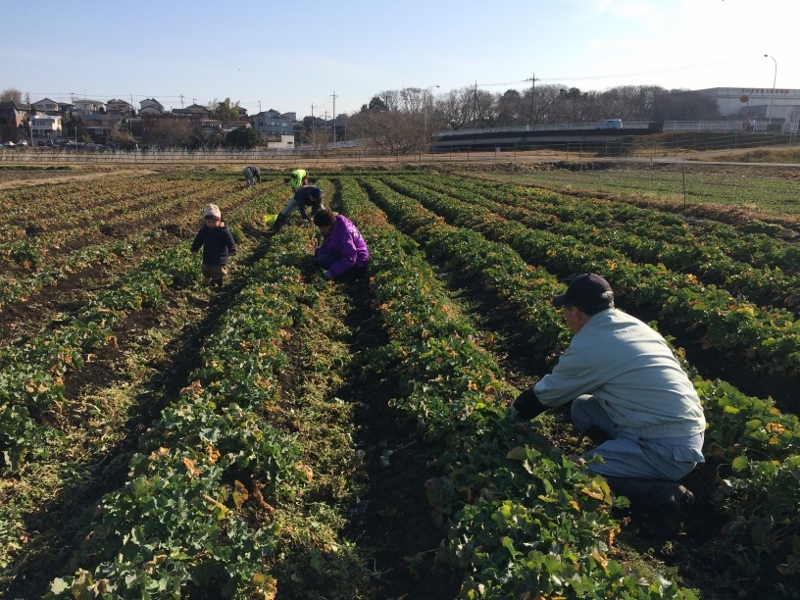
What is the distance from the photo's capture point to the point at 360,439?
656cm

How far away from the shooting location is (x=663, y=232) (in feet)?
54.3

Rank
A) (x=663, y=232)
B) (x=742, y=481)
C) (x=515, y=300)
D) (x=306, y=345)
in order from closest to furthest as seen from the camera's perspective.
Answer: (x=742, y=481)
(x=306, y=345)
(x=515, y=300)
(x=663, y=232)

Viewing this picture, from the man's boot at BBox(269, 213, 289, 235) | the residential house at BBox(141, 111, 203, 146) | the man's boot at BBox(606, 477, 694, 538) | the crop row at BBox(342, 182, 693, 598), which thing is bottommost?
the man's boot at BBox(606, 477, 694, 538)

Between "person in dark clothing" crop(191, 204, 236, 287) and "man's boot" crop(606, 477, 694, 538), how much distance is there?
9.29 metres

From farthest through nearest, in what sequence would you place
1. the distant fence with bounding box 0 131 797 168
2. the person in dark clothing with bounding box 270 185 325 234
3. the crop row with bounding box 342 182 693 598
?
the distant fence with bounding box 0 131 797 168
the person in dark clothing with bounding box 270 185 325 234
the crop row with bounding box 342 182 693 598

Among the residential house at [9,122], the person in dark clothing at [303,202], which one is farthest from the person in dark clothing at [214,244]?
the residential house at [9,122]

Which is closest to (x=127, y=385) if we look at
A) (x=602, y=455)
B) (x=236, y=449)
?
(x=236, y=449)

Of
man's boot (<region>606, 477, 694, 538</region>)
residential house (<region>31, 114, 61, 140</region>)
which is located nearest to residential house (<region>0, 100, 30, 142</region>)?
residential house (<region>31, 114, 61, 140</region>)

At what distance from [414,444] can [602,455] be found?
197cm

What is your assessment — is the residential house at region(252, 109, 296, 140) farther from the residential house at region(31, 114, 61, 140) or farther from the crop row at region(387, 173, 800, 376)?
the crop row at region(387, 173, 800, 376)

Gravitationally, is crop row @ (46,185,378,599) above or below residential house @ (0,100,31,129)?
below

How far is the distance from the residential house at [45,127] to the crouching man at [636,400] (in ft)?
448

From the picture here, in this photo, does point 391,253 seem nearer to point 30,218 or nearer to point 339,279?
point 339,279

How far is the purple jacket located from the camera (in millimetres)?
11898
